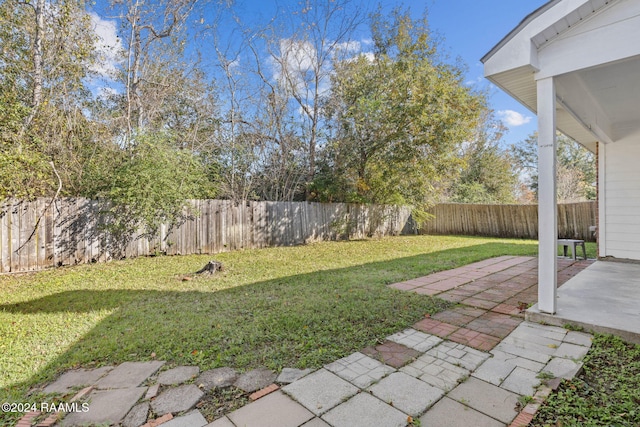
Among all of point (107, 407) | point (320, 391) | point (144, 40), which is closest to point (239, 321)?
point (107, 407)

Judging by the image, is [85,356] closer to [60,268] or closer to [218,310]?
[218,310]

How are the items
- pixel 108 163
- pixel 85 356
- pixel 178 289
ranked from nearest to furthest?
pixel 85 356 → pixel 178 289 → pixel 108 163

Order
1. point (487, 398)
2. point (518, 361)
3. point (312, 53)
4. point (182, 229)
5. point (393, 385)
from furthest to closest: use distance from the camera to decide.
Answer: point (312, 53), point (182, 229), point (518, 361), point (393, 385), point (487, 398)

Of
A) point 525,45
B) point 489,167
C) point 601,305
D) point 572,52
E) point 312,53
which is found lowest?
point 601,305

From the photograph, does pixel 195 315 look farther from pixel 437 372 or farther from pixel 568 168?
pixel 568 168

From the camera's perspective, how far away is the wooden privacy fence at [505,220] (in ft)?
34.2

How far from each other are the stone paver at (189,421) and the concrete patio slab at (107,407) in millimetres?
324

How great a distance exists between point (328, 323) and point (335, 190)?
787 cm

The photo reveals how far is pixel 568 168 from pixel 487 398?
23.1m

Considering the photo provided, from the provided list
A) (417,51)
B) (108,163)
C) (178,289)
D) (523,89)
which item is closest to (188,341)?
(178,289)

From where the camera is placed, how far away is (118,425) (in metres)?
1.65

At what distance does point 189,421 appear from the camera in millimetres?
1653

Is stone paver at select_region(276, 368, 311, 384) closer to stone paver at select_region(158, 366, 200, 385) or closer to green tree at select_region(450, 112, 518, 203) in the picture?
stone paver at select_region(158, 366, 200, 385)

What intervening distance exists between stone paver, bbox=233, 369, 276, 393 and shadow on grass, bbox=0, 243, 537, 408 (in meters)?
0.09
